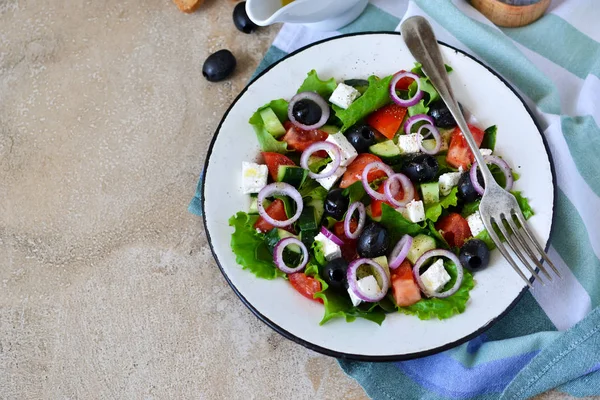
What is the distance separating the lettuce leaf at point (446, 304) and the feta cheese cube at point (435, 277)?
1.0 inches

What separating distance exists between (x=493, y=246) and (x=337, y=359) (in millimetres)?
584

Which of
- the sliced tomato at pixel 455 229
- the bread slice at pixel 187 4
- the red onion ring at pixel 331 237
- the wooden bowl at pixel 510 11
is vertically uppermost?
the wooden bowl at pixel 510 11

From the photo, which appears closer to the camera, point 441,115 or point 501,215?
point 501,215

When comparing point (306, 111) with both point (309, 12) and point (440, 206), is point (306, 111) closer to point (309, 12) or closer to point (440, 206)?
point (309, 12)

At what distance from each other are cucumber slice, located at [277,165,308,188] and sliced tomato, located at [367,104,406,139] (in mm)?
279

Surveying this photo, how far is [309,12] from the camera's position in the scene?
2.33 m

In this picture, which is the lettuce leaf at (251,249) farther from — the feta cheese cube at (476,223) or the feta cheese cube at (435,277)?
the feta cheese cube at (476,223)

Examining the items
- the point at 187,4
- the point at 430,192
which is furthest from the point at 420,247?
the point at 187,4

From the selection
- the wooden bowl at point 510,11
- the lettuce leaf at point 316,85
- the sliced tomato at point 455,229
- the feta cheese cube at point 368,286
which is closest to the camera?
the feta cheese cube at point 368,286

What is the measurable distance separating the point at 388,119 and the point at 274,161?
38 centimetres

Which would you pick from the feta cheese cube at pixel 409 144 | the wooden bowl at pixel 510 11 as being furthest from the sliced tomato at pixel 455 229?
the wooden bowl at pixel 510 11

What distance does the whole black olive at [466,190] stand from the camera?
2195 mm

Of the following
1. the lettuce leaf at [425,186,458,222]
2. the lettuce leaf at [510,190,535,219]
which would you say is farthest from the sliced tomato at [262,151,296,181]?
the lettuce leaf at [510,190,535,219]

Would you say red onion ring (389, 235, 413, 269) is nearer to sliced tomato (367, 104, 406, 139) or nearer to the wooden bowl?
sliced tomato (367, 104, 406, 139)
